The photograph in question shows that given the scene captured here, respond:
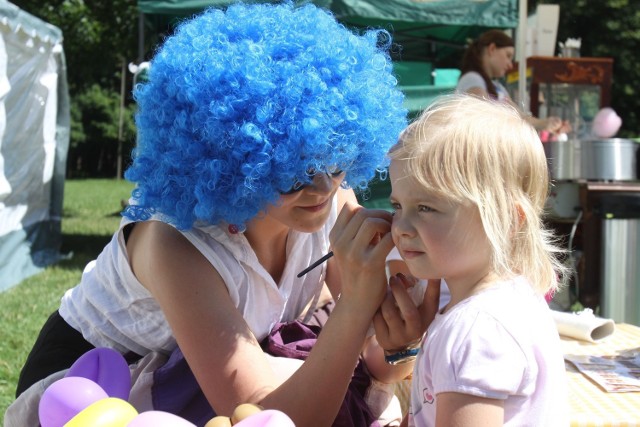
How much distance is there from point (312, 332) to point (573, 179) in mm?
2993

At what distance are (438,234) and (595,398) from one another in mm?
651

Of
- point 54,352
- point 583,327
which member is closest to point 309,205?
point 54,352

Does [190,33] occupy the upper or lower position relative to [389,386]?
upper

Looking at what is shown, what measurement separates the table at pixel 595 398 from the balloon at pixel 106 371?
2.57ft

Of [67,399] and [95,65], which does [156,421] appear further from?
[95,65]

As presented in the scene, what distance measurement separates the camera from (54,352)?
5.90ft

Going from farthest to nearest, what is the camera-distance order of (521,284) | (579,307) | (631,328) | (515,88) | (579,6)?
(579,6)
(515,88)
(579,307)
(631,328)
(521,284)

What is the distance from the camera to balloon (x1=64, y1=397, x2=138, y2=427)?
3.67ft

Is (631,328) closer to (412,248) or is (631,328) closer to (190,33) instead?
(412,248)

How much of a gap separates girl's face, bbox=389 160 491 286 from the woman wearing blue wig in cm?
13

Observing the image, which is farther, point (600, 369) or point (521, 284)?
point (600, 369)

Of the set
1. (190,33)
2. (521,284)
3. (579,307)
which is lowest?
(579,307)

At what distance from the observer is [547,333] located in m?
1.27

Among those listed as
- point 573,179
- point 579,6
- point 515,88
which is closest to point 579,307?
point 573,179
